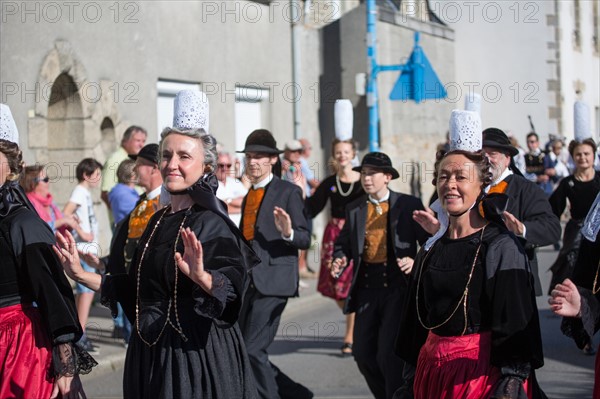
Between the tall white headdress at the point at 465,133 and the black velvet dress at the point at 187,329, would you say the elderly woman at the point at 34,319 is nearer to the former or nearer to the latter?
the black velvet dress at the point at 187,329

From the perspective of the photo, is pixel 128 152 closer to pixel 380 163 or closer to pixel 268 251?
pixel 268 251

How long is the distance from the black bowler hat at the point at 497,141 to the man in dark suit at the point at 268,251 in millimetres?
1440

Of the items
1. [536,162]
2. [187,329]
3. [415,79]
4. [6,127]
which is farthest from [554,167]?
[187,329]

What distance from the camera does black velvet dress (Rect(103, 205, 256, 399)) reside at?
448 centimetres

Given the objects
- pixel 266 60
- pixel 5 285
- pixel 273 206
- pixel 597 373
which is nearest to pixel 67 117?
pixel 266 60

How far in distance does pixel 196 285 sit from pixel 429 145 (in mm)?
16842

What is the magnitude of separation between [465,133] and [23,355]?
90.6 inches

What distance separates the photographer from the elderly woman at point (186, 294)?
4.47 m

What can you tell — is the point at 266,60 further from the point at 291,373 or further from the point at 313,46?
the point at 291,373

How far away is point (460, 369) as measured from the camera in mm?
4539

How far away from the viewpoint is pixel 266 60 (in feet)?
57.1

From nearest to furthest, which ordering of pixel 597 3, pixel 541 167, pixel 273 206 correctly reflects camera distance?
pixel 273 206
pixel 541 167
pixel 597 3

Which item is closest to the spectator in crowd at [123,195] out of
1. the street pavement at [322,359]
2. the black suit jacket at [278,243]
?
the street pavement at [322,359]

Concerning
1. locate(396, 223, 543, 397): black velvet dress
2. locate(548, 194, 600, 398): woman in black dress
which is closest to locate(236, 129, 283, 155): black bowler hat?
locate(396, 223, 543, 397): black velvet dress
